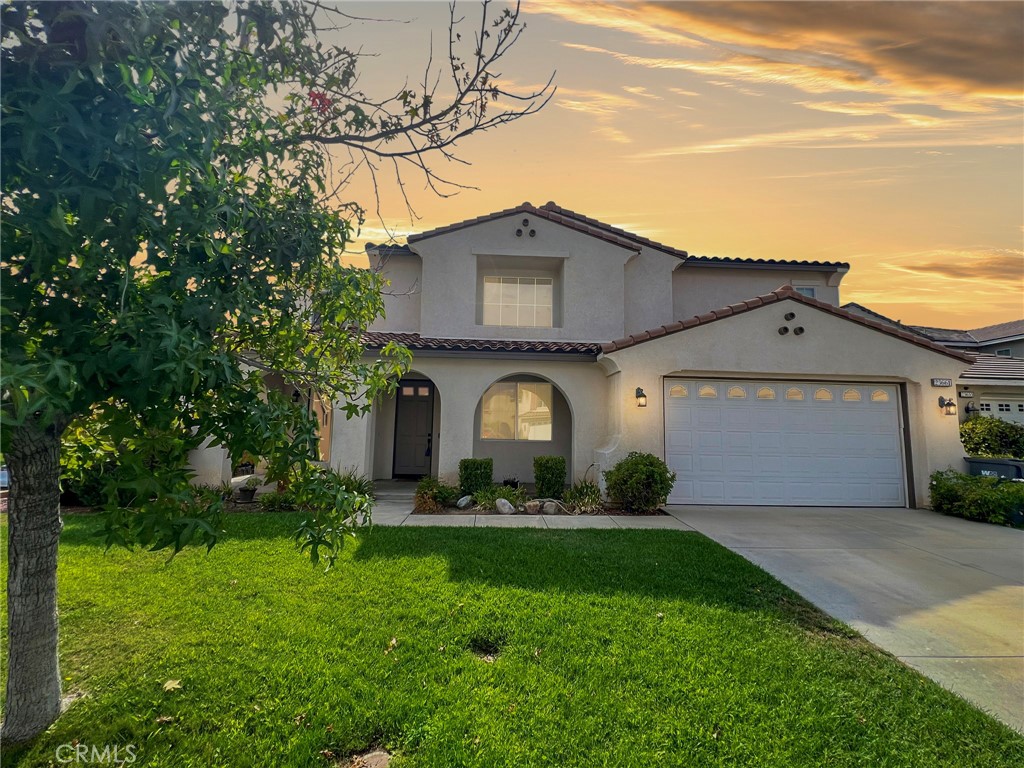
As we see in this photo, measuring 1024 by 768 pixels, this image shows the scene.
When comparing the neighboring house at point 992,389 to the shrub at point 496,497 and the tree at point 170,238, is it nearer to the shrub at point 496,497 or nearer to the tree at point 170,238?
the shrub at point 496,497

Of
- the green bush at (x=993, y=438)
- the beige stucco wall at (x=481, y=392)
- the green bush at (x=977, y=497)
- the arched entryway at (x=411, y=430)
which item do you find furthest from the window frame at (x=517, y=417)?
the green bush at (x=993, y=438)

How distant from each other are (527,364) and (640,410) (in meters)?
3.20

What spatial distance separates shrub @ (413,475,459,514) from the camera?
1012 centimetres

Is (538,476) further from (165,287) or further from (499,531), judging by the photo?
(165,287)

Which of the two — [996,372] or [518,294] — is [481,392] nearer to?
[518,294]

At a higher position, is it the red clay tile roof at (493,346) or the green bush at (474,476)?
the red clay tile roof at (493,346)

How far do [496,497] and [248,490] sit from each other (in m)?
5.93

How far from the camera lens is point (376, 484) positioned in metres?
13.9

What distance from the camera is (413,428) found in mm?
15750

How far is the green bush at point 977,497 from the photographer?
9.42m

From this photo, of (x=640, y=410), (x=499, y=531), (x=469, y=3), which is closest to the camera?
(x=469, y=3)

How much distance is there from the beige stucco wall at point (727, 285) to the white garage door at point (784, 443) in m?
5.18

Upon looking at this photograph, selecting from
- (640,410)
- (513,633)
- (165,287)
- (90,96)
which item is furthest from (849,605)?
(90,96)

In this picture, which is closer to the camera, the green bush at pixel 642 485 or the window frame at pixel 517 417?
the green bush at pixel 642 485
